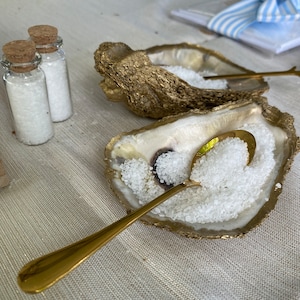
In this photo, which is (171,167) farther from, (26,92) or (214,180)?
(26,92)

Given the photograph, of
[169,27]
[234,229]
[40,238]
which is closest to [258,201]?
[234,229]

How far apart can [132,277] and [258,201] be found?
0.13 metres

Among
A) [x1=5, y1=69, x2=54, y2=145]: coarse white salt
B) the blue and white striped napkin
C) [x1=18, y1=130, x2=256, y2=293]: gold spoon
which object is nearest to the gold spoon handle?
[x1=18, y1=130, x2=256, y2=293]: gold spoon

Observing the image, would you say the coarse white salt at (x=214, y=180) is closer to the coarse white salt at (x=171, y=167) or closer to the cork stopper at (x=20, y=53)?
the coarse white salt at (x=171, y=167)

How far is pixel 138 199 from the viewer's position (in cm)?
39

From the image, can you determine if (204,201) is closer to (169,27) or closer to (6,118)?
(6,118)

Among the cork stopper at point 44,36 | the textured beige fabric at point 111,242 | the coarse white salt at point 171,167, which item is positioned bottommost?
the textured beige fabric at point 111,242

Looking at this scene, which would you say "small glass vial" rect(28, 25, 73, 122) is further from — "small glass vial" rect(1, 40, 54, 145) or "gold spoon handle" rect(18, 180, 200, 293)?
"gold spoon handle" rect(18, 180, 200, 293)

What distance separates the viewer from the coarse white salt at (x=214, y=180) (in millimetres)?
365

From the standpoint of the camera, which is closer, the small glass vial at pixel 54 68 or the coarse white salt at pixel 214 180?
the coarse white salt at pixel 214 180

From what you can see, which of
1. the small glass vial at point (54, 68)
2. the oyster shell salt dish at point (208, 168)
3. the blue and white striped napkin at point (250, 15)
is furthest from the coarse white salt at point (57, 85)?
the blue and white striped napkin at point (250, 15)

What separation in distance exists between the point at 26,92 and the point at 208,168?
205mm

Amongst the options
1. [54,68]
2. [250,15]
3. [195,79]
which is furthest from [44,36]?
[250,15]

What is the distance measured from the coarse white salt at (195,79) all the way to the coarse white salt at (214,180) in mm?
125
